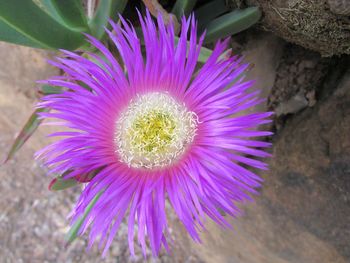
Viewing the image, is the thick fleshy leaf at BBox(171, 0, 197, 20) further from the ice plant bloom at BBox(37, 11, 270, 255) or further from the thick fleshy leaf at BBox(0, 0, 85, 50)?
the thick fleshy leaf at BBox(0, 0, 85, 50)

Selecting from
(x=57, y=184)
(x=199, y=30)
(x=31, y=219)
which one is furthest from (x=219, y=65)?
(x=31, y=219)

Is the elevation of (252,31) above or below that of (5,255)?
above

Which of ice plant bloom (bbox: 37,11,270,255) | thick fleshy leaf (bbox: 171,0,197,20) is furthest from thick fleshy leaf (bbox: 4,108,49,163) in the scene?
thick fleshy leaf (bbox: 171,0,197,20)

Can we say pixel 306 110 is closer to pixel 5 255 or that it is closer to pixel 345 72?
pixel 345 72

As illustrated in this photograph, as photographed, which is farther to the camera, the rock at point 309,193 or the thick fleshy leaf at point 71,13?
the rock at point 309,193

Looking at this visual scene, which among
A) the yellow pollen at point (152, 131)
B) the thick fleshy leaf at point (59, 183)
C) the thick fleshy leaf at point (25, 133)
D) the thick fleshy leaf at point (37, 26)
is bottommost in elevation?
the thick fleshy leaf at point (59, 183)

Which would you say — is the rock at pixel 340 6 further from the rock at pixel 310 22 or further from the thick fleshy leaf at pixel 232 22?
the thick fleshy leaf at pixel 232 22

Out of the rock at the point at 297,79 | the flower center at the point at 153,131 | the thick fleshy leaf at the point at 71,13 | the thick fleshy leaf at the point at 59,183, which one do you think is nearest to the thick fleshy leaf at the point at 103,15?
the thick fleshy leaf at the point at 71,13
